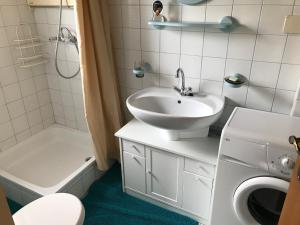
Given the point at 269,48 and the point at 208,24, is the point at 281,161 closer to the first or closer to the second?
the point at 269,48

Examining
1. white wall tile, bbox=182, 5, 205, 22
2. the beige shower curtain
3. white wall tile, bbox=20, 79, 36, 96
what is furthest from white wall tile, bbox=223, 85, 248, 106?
white wall tile, bbox=20, 79, 36, 96

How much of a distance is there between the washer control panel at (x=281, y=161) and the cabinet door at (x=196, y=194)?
1.56ft

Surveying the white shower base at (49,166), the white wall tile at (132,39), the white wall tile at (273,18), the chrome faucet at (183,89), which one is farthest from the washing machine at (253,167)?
the white shower base at (49,166)

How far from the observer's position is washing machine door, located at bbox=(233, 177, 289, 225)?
1235mm

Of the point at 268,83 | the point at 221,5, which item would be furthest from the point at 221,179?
the point at 221,5

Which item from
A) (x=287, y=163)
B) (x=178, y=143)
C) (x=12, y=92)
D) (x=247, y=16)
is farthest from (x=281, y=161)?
(x=12, y=92)

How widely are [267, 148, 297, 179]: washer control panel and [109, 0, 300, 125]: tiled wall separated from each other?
1.80 ft

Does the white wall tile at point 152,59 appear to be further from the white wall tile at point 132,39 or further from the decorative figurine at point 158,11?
the decorative figurine at point 158,11

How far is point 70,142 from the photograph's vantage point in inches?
99.5

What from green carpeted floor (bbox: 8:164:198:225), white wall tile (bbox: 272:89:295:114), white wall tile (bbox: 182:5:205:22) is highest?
white wall tile (bbox: 182:5:205:22)

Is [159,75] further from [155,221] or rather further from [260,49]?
[155,221]

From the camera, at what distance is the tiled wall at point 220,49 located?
4.75 feet

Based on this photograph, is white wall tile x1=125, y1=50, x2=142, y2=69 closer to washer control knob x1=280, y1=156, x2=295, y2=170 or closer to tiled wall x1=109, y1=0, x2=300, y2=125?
tiled wall x1=109, y1=0, x2=300, y2=125

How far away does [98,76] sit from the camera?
1880 millimetres
